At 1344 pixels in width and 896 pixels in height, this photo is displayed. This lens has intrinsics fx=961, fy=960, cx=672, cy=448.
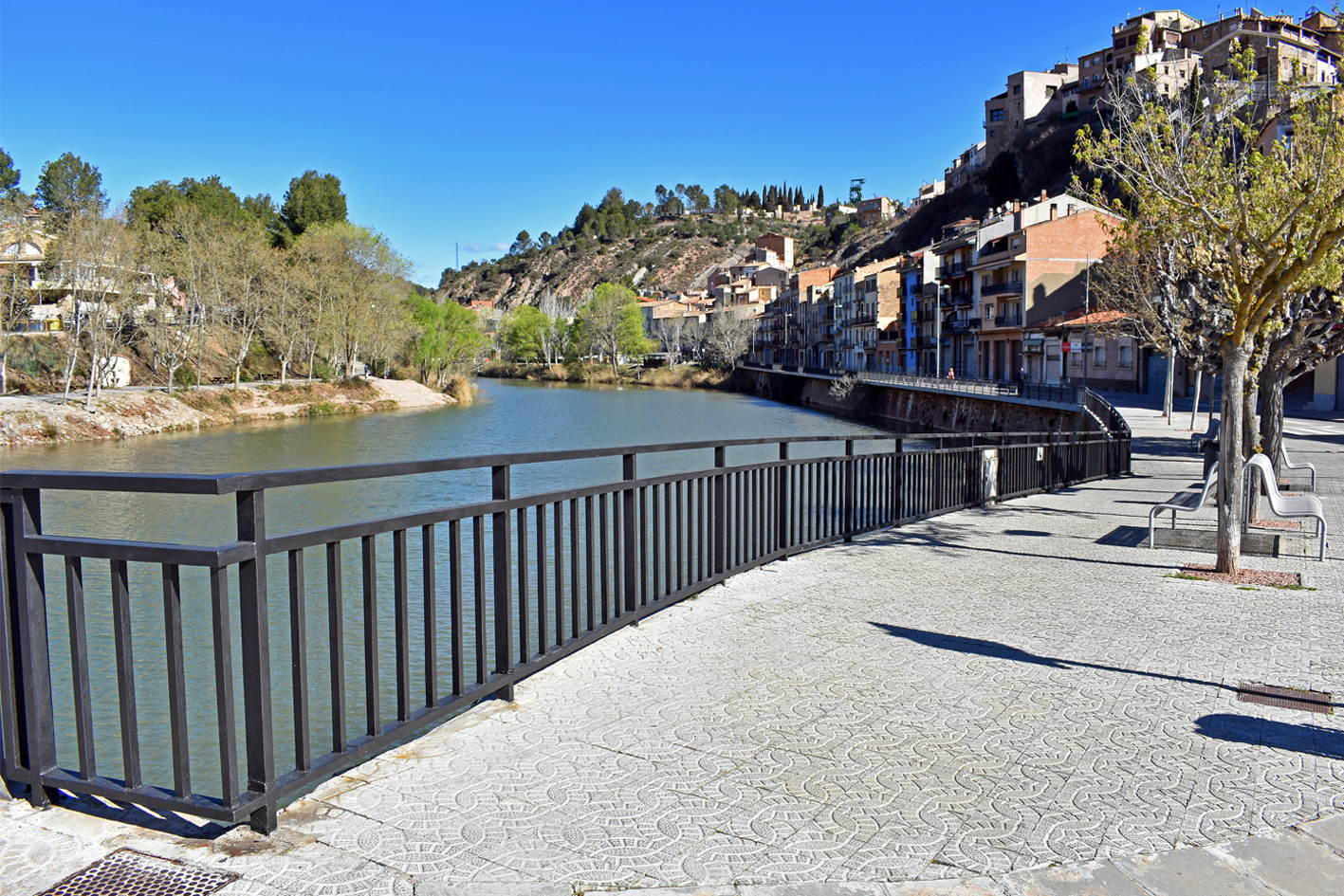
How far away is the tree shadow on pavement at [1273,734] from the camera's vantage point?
398 cm

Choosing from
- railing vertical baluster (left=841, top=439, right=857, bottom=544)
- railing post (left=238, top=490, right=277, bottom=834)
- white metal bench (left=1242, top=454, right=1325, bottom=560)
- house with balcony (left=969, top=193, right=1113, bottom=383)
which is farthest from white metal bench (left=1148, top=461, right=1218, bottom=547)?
house with balcony (left=969, top=193, right=1113, bottom=383)

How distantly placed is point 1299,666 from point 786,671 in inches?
109

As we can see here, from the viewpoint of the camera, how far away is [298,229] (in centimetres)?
7931

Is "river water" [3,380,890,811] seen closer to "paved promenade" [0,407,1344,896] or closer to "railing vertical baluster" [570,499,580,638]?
"railing vertical baluster" [570,499,580,638]

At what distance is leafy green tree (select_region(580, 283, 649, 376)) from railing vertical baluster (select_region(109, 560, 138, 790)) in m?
110

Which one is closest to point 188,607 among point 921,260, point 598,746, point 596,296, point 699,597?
point 699,597

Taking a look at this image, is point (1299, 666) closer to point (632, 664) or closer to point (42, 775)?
point (632, 664)

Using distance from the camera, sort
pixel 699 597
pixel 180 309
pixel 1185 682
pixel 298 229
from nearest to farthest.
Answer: pixel 1185 682 < pixel 699 597 < pixel 180 309 < pixel 298 229

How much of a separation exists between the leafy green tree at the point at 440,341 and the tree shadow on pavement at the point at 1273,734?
69.0 meters

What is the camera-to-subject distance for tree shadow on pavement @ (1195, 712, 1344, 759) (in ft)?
13.1

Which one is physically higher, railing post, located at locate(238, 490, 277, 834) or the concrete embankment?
railing post, located at locate(238, 490, 277, 834)

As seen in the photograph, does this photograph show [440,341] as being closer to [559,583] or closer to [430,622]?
[559,583]

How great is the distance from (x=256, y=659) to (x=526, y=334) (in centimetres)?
12451

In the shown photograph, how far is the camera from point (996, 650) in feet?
17.8
